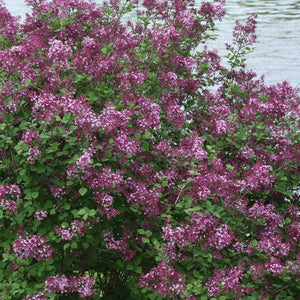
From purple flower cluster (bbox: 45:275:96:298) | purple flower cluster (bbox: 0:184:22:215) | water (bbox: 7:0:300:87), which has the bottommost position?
water (bbox: 7:0:300:87)

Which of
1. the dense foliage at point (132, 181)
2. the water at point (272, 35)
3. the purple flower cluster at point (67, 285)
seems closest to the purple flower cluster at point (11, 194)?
the dense foliage at point (132, 181)

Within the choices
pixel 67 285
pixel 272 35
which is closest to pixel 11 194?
pixel 67 285

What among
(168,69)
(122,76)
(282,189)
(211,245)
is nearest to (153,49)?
(168,69)

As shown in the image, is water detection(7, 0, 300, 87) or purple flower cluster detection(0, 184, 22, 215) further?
water detection(7, 0, 300, 87)

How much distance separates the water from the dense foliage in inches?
188

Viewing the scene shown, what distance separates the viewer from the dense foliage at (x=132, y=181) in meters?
2.89

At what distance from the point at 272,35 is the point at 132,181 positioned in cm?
1148

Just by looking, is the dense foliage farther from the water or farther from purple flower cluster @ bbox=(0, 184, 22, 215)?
the water

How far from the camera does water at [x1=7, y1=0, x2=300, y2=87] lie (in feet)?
35.5

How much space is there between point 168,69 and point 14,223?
1496mm

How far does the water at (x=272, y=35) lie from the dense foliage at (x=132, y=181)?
4.78 meters

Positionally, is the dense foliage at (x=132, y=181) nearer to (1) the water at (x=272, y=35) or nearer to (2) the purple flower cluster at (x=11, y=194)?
(2) the purple flower cluster at (x=11, y=194)

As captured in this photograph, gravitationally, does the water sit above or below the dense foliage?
below

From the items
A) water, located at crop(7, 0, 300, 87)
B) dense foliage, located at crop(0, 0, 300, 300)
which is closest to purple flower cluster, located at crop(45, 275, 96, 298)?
dense foliage, located at crop(0, 0, 300, 300)
